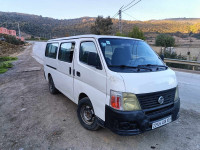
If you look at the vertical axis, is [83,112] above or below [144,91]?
below

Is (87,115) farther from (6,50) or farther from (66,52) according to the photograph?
(6,50)

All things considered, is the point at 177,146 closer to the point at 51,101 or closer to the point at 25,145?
the point at 25,145

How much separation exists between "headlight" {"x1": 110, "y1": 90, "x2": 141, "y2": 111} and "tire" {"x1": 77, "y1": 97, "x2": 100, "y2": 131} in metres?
0.81

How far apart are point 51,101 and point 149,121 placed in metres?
3.50

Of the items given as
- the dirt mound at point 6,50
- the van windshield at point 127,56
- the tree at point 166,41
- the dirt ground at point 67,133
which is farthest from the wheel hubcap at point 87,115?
the tree at point 166,41

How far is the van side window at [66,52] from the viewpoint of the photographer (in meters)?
3.61

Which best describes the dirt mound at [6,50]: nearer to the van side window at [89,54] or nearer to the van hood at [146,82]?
the van side window at [89,54]

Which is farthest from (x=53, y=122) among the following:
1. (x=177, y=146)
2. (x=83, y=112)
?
(x=177, y=146)

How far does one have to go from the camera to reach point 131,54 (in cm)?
304

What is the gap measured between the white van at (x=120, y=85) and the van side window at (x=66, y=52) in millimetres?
29

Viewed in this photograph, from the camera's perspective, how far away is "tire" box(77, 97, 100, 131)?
9.77 ft

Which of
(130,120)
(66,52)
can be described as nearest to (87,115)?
(130,120)

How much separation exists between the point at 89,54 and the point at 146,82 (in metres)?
1.26

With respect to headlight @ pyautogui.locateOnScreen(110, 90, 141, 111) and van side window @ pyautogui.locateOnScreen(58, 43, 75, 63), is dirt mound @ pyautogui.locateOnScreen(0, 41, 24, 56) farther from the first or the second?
headlight @ pyautogui.locateOnScreen(110, 90, 141, 111)
